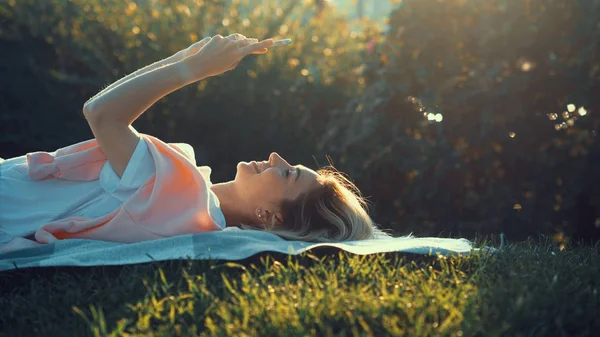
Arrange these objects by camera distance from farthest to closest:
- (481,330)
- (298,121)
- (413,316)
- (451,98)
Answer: (298,121), (451,98), (413,316), (481,330)

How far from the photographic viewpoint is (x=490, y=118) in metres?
4.77

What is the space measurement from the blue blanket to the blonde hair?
419mm

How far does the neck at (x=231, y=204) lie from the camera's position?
13.5 feet

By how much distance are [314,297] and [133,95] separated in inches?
57.3

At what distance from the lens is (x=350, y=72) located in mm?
5949

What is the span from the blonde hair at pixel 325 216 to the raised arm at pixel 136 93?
31.9 inches

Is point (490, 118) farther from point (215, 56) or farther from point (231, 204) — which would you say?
point (215, 56)

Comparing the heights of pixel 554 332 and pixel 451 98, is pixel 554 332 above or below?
below

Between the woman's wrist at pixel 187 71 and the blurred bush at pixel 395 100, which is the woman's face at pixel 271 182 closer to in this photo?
the woman's wrist at pixel 187 71

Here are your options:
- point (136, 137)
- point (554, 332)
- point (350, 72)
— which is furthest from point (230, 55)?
point (350, 72)

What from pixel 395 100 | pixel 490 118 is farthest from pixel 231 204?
pixel 490 118

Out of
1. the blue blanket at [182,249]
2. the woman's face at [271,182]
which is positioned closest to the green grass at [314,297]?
the blue blanket at [182,249]

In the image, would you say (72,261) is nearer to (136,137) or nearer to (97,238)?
(97,238)

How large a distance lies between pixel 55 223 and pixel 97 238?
0.67ft
